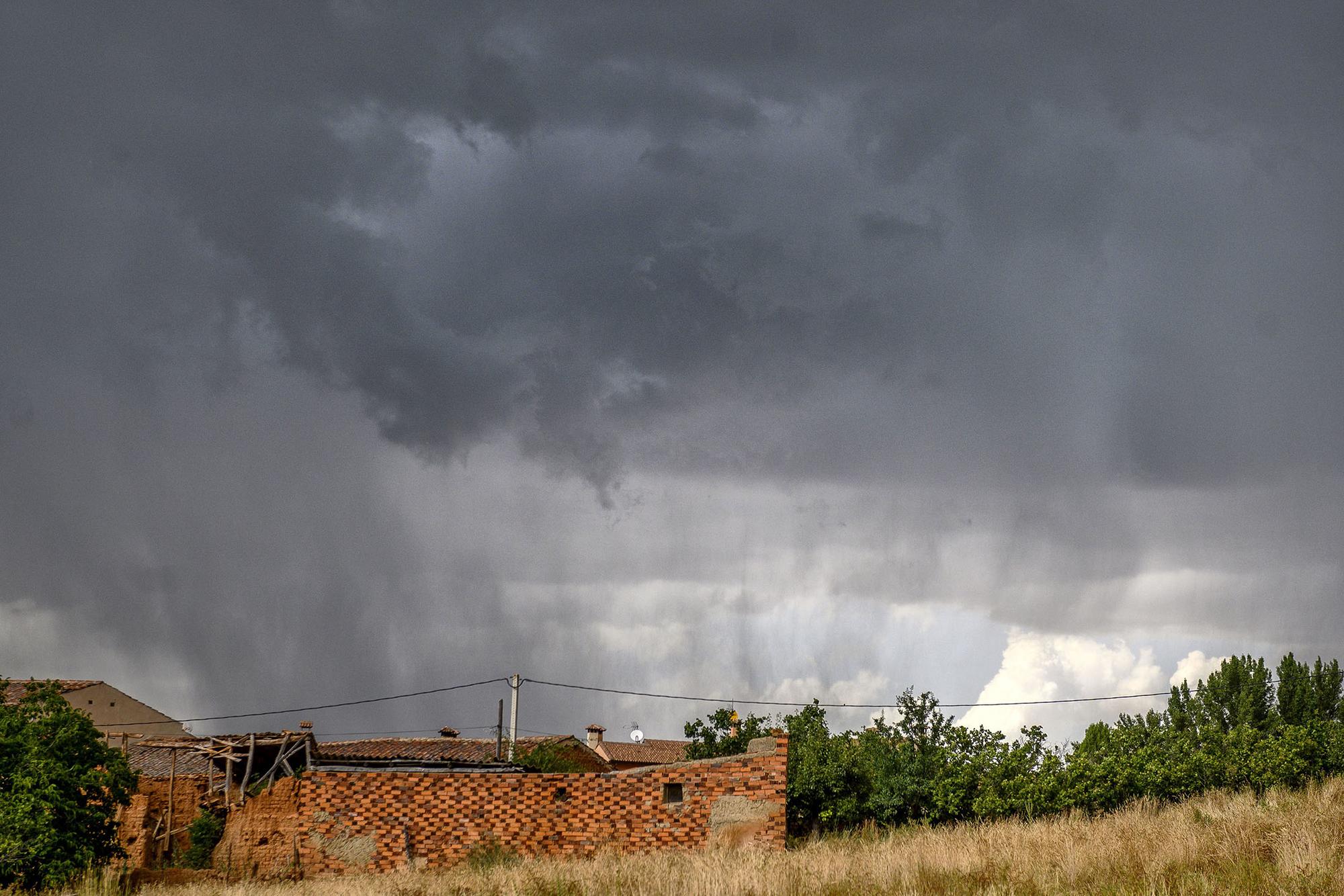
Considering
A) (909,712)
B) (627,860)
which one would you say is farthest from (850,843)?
(909,712)

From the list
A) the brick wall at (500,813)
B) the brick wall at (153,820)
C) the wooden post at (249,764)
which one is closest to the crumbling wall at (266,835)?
the brick wall at (500,813)

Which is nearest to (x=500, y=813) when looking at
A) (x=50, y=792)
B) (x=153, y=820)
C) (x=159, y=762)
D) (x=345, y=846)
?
(x=345, y=846)

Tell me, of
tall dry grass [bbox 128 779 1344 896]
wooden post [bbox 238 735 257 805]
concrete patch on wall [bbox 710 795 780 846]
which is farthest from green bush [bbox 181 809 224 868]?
concrete patch on wall [bbox 710 795 780 846]

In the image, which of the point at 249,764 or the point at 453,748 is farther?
the point at 453,748

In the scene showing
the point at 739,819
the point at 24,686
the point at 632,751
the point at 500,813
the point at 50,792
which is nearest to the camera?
the point at 50,792

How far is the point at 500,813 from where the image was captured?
81.9ft

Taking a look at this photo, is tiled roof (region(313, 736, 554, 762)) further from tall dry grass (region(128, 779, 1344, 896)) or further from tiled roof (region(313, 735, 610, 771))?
Answer: tall dry grass (region(128, 779, 1344, 896))

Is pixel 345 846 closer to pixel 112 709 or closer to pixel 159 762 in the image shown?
pixel 159 762

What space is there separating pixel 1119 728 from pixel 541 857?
1719 centimetres

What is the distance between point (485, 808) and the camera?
24984mm

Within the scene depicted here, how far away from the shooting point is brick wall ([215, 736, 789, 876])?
2406cm

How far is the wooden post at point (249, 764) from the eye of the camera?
26703mm

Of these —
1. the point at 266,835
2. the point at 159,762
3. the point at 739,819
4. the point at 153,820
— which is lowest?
the point at 266,835

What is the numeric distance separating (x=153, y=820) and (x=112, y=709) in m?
24.5
